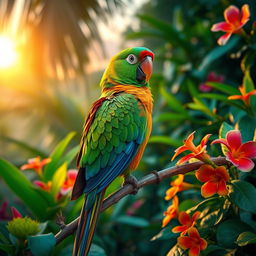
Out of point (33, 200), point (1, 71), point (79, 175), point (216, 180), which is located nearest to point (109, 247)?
point (33, 200)

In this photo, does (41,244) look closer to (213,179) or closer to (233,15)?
(213,179)

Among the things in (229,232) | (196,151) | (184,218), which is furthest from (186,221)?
(196,151)

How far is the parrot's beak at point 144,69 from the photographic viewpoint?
113 cm

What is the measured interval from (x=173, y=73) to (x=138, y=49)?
1191mm

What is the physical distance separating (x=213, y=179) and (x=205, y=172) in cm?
3

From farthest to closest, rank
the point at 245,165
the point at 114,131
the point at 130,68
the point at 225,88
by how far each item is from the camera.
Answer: the point at 225,88
the point at 130,68
the point at 114,131
the point at 245,165

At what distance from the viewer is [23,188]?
4.12 feet

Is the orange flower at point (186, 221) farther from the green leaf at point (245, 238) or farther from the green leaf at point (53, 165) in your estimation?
the green leaf at point (53, 165)

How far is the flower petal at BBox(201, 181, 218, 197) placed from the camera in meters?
0.90

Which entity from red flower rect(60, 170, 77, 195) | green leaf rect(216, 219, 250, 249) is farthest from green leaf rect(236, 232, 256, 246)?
red flower rect(60, 170, 77, 195)

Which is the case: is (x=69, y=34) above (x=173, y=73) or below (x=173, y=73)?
above

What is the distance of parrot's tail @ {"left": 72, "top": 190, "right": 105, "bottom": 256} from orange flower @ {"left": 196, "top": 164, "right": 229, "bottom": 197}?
274 millimetres

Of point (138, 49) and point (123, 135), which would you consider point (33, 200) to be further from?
point (138, 49)

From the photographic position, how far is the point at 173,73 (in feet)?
7.55
